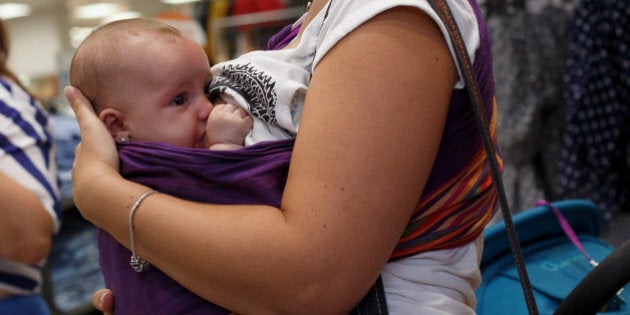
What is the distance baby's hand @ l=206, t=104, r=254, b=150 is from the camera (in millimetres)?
898

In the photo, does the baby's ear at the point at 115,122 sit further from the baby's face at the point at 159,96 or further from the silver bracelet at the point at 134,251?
the silver bracelet at the point at 134,251

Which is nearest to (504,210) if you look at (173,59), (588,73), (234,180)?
(234,180)

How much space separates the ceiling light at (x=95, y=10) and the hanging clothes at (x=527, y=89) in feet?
21.4

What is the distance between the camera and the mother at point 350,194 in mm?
707

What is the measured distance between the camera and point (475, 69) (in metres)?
0.81

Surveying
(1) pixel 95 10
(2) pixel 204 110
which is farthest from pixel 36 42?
(2) pixel 204 110

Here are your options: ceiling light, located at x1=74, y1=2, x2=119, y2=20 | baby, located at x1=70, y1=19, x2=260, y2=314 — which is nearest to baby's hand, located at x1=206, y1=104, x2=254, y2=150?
baby, located at x1=70, y1=19, x2=260, y2=314

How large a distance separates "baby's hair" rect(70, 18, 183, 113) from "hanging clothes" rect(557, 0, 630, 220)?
1519 mm

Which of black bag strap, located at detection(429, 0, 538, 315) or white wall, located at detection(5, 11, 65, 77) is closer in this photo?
black bag strap, located at detection(429, 0, 538, 315)

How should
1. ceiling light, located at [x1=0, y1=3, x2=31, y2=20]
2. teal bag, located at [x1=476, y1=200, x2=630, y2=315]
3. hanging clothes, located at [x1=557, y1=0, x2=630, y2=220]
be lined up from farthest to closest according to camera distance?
ceiling light, located at [x1=0, y1=3, x2=31, y2=20] → hanging clothes, located at [x1=557, y1=0, x2=630, y2=220] → teal bag, located at [x1=476, y1=200, x2=630, y2=315]

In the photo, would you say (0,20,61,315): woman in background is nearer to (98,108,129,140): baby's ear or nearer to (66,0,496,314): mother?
(98,108,129,140): baby's ear

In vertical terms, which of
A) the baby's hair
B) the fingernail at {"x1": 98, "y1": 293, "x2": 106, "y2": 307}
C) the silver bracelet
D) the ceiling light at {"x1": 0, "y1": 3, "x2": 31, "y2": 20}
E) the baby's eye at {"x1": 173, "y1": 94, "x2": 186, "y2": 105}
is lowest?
the ceiling light at {"x1": 0, "y1": 3, "x2": 31, "y2": 20}

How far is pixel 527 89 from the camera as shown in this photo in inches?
86.2

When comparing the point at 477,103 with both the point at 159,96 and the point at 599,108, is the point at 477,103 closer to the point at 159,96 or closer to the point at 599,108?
the point at 159,96
